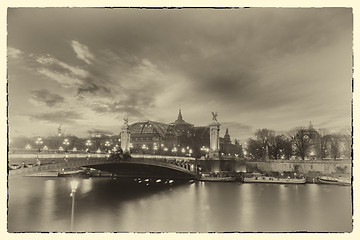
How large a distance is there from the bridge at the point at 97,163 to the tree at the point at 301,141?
16.4 ft

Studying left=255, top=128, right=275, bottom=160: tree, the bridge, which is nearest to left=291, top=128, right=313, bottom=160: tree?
left=255, top=128, right=275, bottom=160: tree

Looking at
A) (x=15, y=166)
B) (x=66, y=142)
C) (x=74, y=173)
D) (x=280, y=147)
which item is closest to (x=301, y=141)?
(x=280, y=147)

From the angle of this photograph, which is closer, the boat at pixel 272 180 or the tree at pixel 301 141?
the tree at pixel 301 141

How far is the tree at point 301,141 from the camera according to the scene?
916cm

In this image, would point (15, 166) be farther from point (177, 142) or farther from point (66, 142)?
point (177, 142)

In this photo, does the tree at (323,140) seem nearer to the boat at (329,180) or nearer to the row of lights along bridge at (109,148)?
the boat at (329,180)

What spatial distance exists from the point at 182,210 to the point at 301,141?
406 centimetres

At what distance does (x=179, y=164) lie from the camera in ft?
52.2

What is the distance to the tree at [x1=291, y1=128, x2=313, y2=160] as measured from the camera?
9.16 metres

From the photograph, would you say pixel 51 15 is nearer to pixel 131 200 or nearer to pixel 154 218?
pixel 154 218

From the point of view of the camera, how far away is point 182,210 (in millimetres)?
9516

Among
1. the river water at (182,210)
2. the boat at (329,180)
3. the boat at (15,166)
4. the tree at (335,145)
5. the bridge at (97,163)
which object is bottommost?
the river water at (182,210)

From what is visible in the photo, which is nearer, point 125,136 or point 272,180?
point 125,136

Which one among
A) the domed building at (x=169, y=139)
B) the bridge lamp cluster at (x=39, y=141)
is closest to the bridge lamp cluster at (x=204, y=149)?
the domed building at (x=169, y=139)
